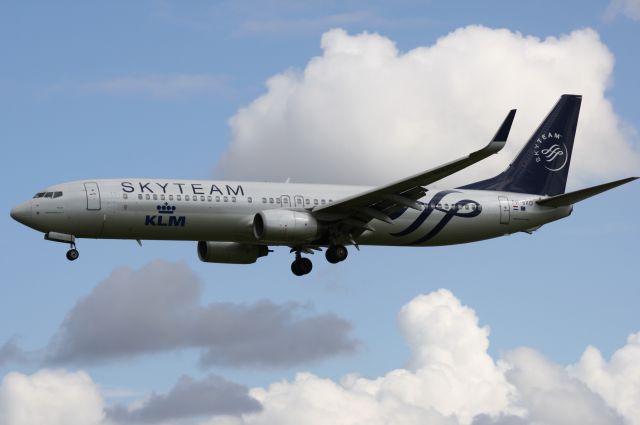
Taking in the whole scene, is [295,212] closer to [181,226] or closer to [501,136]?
[181,226]

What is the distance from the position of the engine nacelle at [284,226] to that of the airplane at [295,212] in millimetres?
42

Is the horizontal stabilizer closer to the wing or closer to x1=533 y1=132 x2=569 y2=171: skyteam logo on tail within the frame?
x1=533 y1=132 x2=569 y2=171: skyteam logo on tail

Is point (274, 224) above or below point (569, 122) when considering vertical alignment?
below

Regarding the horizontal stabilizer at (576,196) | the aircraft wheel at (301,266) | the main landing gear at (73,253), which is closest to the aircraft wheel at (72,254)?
the main landing gear at (73,253)

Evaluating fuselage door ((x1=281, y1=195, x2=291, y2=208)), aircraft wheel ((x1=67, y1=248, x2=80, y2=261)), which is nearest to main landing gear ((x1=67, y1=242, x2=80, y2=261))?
aircraft wheel ((x1=67, y1=248, x2=80, y2=261))

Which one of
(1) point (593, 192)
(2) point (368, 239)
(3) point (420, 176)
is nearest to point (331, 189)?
(2) point (368, 239)

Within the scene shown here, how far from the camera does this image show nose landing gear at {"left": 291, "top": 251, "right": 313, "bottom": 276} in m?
62.8

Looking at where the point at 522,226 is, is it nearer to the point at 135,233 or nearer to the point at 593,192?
the point at 593,192

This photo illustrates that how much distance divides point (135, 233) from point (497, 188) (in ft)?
60.1

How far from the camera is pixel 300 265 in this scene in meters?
62.8

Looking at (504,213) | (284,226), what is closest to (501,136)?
(284,226)

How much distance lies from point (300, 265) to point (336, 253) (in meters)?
3.48

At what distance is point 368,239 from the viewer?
60.5m

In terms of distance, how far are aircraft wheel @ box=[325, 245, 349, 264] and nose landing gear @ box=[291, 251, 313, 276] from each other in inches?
116
